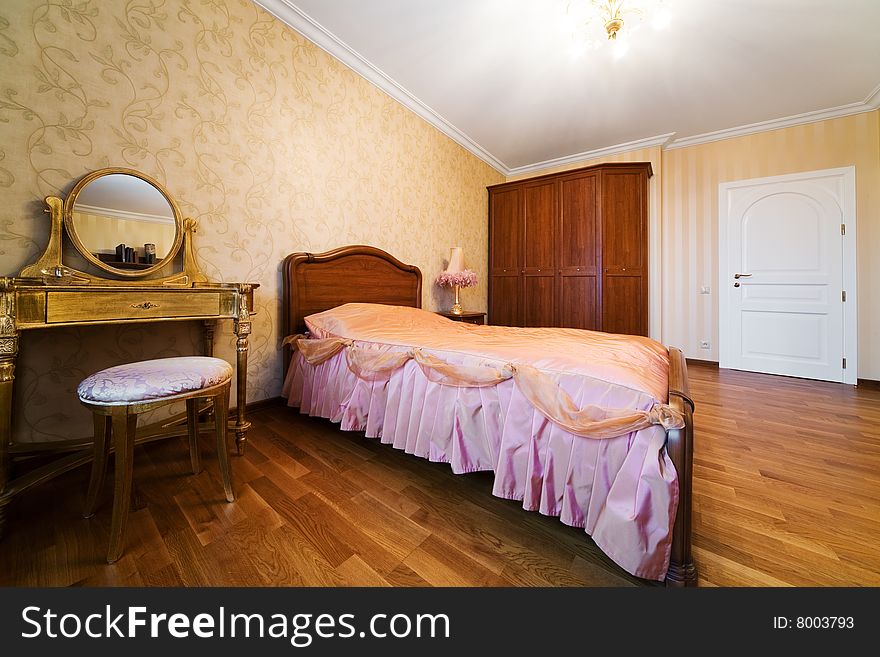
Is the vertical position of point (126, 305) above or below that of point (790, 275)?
below

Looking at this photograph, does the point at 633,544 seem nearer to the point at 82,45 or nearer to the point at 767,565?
the point at 767,565

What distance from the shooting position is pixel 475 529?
118 centimetres

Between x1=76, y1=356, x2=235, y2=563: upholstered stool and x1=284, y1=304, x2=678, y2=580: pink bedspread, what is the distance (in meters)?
0.70

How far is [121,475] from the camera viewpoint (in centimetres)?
101

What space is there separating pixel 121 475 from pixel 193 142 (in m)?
1.76

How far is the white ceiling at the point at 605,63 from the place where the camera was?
7.13 feet

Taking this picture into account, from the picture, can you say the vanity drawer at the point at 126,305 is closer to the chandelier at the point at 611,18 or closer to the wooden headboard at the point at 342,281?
the wooden headboard at the point at 342,281

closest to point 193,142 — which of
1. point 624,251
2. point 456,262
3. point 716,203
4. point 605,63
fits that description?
point 456,262

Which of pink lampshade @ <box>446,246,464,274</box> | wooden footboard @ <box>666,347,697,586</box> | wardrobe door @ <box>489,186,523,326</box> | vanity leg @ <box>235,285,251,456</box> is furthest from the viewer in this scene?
wardrobe door @ <box>489,186,523,326</box>

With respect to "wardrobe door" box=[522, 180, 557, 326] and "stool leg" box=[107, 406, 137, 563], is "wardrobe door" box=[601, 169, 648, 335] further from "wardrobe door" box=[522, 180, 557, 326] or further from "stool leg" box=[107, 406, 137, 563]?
"stool leg" box=[107, 406, 137, 563]

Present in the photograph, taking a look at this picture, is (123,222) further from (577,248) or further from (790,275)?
(790,275)

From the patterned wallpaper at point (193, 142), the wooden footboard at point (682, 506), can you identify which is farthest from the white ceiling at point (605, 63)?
the wooden footboard at point (682, 506)

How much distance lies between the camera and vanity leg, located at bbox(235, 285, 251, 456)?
1.67 m

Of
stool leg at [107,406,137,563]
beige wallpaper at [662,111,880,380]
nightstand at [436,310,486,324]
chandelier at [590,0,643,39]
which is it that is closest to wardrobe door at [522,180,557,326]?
nightstand at [436,310,486,324]
